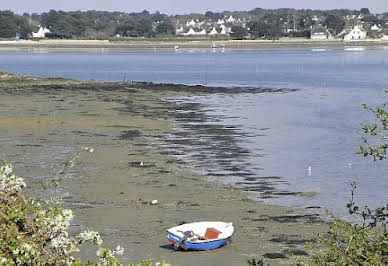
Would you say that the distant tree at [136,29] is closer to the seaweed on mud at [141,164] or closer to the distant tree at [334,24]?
the distant tree at [334,24]

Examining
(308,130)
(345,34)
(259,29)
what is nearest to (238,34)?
(259,29)

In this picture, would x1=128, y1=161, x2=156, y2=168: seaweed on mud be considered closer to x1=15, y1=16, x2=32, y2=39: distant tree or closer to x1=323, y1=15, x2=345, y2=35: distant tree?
x1=15, y1=16, x2=32, y2=39: distant tree

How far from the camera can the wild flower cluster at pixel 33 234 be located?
4.34 meters

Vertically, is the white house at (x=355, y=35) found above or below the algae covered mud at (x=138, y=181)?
below

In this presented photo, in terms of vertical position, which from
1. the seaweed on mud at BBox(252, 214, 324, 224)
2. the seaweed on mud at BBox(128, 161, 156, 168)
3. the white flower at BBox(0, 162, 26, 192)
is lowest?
the seaweed on mud at BBox(128, 161, 156, 168)

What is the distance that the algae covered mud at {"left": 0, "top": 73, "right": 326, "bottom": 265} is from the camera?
14.4 meters

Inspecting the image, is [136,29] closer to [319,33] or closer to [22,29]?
[22,29]

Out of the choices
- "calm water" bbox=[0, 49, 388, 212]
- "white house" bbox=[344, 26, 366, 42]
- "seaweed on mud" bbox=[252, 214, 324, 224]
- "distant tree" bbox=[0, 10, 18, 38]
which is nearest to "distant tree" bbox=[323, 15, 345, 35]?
"white house" bbox=[344, 26, 366, 42]

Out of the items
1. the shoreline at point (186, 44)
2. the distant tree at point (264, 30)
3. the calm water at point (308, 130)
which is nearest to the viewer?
the calm water at point (308, 130)

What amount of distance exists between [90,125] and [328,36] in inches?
6003

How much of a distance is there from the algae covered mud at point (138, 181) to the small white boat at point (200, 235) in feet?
0.51

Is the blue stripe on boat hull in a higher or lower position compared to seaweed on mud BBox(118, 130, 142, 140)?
higher

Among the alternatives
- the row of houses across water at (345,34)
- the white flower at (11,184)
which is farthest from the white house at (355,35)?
the white flower at (11,184)

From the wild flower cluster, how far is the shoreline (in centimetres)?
15094
